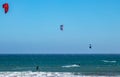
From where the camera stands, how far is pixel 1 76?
46000 mm

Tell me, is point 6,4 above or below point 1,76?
above

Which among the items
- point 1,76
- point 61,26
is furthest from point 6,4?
point 1,76

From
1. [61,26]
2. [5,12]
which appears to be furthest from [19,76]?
[5,12]

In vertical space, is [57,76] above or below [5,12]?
below

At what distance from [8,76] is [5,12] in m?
28.0

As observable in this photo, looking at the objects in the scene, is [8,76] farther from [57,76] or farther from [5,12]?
[5,12]

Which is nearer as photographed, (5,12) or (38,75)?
(5,12)

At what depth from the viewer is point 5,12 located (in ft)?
66.3

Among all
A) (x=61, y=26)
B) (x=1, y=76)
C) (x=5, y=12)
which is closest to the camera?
(x=5, y=12)

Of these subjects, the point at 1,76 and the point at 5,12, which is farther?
the point at 1,76

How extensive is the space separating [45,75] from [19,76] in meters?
3.43

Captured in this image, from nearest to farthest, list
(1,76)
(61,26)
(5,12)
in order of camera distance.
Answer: (5,12)
(61,26)
(1,76)

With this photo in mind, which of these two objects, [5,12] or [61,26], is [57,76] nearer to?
[61,26]

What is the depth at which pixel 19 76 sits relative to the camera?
46.7 m
